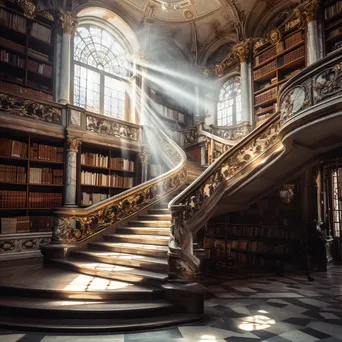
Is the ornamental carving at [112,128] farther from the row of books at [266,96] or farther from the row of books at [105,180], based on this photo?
the row of books at [266,96]

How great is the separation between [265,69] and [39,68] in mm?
5778

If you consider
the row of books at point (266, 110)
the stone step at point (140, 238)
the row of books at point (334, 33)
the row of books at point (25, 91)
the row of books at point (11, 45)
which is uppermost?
the row of books at point (334, 33)

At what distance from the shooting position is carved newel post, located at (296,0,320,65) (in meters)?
6.95

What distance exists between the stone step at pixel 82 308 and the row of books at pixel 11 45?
524 cm

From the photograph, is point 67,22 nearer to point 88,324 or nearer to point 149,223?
point 149,223

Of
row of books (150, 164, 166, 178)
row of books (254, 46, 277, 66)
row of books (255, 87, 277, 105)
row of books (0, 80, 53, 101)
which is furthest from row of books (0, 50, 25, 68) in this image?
row of books (254, 46, 277, 66)

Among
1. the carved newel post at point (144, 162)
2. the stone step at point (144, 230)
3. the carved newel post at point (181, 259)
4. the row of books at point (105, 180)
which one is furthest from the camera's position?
the carved newel post at point (144, 162)

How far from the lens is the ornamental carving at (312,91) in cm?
337

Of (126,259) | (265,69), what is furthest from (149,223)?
(265,69)

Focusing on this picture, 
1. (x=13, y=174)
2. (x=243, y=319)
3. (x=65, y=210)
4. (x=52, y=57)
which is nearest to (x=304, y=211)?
(x=243, y=319)

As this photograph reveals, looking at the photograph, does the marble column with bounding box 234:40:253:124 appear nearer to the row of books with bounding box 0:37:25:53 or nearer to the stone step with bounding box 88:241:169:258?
the stone step with bounding box 88:241:169:258

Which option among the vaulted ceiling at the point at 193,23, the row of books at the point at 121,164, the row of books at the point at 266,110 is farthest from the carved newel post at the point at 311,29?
the row of books at the point at 121,164

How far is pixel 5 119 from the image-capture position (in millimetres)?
5637

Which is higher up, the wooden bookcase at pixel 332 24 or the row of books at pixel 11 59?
the wooden bookcase at pixel 332 24
